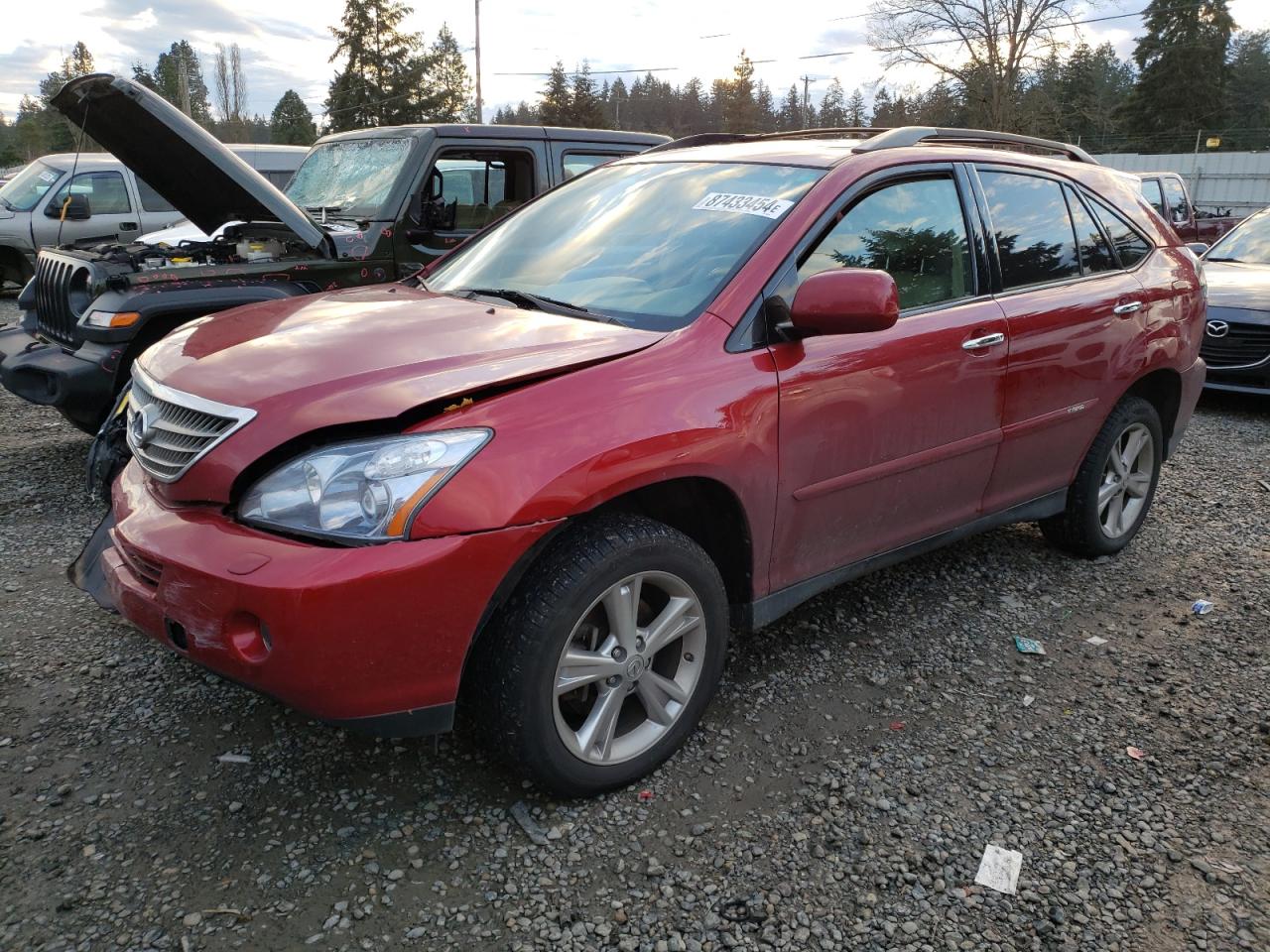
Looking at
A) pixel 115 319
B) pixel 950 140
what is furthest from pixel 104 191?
pixel 950 140

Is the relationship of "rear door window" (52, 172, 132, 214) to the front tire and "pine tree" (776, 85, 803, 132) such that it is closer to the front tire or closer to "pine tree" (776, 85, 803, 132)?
the front tire

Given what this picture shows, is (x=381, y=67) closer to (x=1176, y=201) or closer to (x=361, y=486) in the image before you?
(x=1176, y=201)

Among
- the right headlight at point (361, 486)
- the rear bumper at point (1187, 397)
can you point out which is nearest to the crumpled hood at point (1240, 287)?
the rear bumper at point (1187, 397)

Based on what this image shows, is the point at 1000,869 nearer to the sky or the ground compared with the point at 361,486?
nearer to the ground

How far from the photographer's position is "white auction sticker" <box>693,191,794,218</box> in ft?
9.84

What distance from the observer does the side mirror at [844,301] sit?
2.66 meters

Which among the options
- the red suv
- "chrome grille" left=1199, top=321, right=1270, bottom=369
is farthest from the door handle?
"chrome grille" left=1199, top=321, right=1270, bottom=369

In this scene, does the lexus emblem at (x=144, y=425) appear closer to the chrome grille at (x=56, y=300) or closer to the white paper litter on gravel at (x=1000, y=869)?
the white paper litter on gravel at (x=1000, y=869)

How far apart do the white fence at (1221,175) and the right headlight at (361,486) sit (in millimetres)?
36735

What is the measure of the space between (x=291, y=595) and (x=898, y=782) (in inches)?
70.3

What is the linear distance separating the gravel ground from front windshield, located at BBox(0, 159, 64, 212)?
10.6 m

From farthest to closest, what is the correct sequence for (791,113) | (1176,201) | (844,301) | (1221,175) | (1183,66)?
(791,113) → (1183,66) → (1221,175) → (1176,201) → (844,301)

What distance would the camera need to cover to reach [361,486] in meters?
2.17

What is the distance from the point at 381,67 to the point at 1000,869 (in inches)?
1964
